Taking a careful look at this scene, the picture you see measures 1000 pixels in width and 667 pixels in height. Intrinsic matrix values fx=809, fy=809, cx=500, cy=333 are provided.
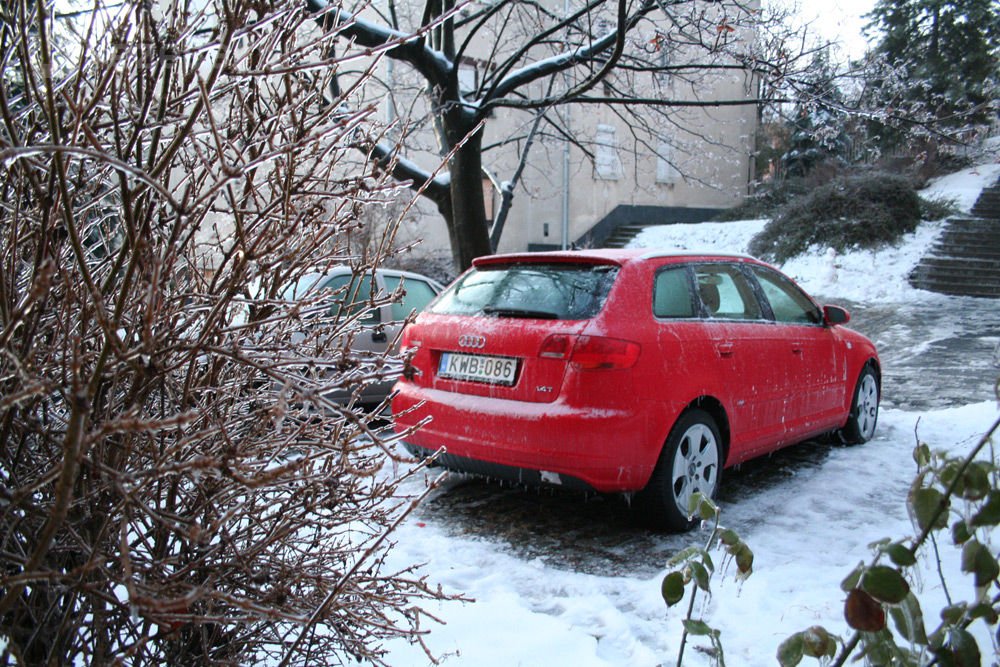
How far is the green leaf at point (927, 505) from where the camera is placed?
1460 mm

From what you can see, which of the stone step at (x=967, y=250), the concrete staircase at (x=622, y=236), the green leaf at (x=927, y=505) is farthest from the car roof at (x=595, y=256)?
→ the concrete staircase at (x=622, y=236)

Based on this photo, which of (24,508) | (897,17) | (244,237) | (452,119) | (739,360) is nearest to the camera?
(24,508)

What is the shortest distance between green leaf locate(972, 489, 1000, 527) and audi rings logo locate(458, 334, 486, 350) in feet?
10.3

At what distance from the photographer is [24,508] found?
5.05 ft

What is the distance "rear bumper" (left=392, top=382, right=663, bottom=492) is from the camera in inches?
160

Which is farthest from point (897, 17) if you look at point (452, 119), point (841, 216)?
point (452, 119)

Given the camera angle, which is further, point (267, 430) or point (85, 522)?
point (267, 430)

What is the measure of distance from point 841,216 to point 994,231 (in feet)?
10.3

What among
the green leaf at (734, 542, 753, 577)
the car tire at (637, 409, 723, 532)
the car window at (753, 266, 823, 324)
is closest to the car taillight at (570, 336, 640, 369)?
the car tire at (637, 409, 723, 532)

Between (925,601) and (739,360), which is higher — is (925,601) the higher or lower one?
the lower one

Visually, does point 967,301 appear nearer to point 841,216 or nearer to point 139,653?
point 841,216

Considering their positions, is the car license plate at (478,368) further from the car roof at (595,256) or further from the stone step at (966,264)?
the stone step at (966,264)

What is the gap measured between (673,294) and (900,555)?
132 inches

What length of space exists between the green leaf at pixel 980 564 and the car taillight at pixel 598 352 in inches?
106
